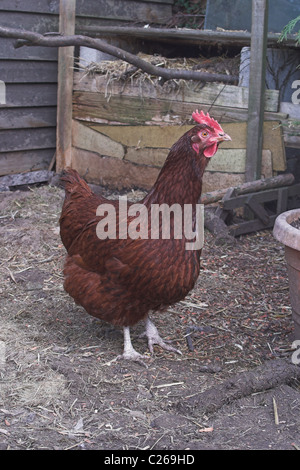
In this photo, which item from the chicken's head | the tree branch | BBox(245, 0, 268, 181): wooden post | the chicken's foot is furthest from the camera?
BBox(245, 0, 268, 181): wooden post

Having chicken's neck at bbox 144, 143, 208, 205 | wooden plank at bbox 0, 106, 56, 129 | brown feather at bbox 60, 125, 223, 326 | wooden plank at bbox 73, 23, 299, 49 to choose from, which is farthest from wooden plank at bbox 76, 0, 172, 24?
chicken's neck at bbox 144, 143, 208, 205

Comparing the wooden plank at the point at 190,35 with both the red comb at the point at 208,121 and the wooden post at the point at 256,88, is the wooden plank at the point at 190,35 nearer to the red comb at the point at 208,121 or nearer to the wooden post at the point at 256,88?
the wooden post at the point at 256,88

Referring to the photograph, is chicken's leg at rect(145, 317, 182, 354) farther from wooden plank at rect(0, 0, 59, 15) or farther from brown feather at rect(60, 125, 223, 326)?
wooden plank at rect(0, 0, 59, 15)

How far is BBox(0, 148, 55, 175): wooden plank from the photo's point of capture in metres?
6.17

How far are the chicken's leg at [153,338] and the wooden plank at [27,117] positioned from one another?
11.5 ft

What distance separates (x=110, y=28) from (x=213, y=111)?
156cm

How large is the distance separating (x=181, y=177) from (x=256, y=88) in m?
2.40

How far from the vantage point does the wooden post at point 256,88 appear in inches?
188

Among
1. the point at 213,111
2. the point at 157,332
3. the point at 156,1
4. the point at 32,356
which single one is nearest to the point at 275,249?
the point at 213,111

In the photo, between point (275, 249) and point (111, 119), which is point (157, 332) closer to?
point (275, 249)

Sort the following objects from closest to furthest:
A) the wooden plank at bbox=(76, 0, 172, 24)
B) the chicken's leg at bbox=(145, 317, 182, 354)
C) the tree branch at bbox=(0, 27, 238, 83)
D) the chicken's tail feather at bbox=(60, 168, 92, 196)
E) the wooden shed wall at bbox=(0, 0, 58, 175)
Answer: the chicken's leg at bbox=(145, 317, 182, 354) < the chicken's tail feather at bbox=(60, 168, 92, 196) < the tree branch at bbox=(0, 27, 238, 83) < the wooden shed wall at bbox=(0, 0, 58, 175) < the wooden plank at bbox=(76, 0, 172, 24)

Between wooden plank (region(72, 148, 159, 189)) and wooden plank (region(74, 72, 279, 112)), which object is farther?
wooden plank (region(72, 148, 159, 189))

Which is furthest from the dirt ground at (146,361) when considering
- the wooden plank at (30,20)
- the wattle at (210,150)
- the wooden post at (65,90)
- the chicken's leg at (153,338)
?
the wooden plank at (30,20)

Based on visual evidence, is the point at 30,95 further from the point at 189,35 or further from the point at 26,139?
the point at 189,35
